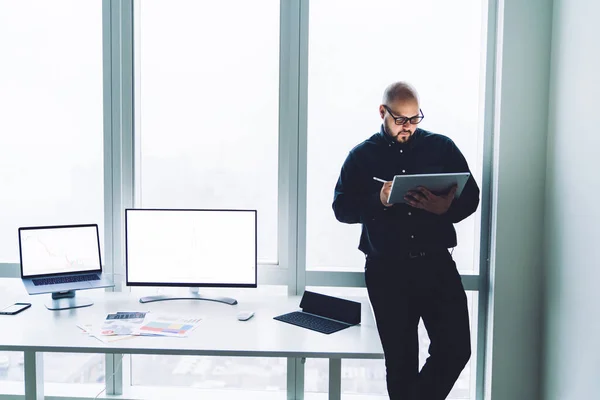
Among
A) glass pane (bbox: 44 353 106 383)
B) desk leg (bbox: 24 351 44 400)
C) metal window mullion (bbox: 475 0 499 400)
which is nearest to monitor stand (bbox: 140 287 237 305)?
desk leg (bbox: 24 351 44 400)

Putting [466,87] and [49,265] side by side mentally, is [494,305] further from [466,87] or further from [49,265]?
[49,265]

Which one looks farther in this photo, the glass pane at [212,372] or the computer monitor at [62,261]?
the glass pane at [212,372]

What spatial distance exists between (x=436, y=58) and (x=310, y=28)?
26.3 inches

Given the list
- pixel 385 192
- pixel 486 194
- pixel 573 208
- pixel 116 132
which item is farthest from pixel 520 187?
pixel 116 132

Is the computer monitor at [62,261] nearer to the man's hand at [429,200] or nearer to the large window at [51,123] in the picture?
the large window at [51,123]

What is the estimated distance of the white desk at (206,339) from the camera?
1.79 m

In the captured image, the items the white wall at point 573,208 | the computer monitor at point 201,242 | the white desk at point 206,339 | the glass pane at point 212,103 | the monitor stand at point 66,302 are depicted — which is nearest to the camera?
the white desk at point 206,339

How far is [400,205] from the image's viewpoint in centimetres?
219

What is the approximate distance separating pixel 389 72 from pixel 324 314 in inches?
50.1

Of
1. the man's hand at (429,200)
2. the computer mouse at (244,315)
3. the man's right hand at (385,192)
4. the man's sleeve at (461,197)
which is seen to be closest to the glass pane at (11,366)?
the computer mouse at (244,315)

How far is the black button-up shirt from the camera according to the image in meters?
2.16

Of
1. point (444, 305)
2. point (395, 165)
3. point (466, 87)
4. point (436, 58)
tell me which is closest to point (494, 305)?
point (444, 305)

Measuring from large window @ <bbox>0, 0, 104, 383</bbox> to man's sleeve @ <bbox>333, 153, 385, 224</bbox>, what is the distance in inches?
53.5

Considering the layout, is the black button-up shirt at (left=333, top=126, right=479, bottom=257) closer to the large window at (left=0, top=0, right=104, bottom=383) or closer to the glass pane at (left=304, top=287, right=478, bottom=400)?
the glass pane at (left=304, top=287, right=478, bottom=400)
